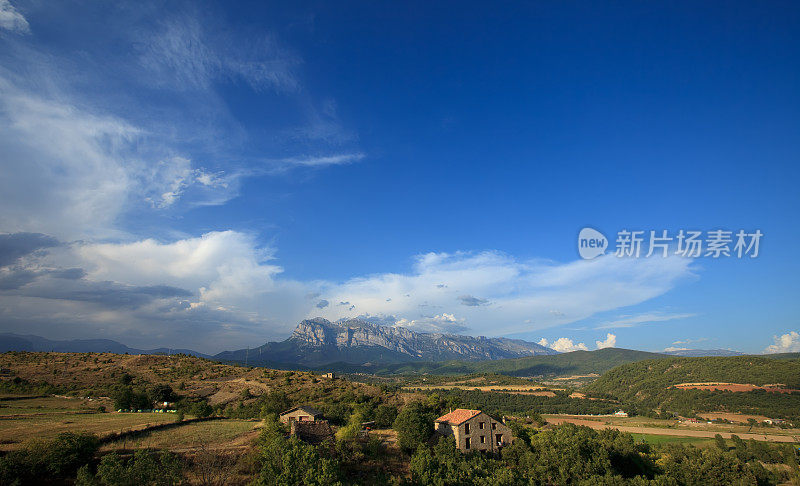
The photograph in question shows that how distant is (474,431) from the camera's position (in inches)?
2355

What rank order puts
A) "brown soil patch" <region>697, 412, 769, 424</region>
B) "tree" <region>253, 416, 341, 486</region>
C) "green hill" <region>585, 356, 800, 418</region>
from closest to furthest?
"tree" <region>253, 416, 341, 486</region>
"brown soil patch" <region>697, 412, 769, 424</region>
"green hill" <region>585, 356, 800, 418</region>

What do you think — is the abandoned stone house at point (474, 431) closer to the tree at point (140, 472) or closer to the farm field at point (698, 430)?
the tree at point (140, 472)

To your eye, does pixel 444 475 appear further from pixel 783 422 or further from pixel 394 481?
pixel 783 422

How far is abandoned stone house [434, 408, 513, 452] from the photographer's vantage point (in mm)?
58750

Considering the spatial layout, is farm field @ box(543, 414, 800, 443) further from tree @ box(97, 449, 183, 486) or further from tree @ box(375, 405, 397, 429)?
tree @ box(97, 449, 183, 486)

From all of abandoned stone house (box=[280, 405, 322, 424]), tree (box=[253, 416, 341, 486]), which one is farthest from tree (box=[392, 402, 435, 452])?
tree (box=[253, 416, 341, 486])

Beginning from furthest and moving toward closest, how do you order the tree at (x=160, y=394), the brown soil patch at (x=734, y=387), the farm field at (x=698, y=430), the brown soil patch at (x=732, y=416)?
the brown soil patch at (x=734, y=387) → the brown soil patch at (x=732, y=416) → the farm field at (x=698, y=430) → the tree at (x=160, y=394)

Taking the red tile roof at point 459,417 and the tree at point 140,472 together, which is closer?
the tree at point 140,472

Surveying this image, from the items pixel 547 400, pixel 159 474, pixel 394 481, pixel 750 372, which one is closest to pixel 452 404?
pixel 394 481

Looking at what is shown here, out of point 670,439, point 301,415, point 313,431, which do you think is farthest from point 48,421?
point 670,439

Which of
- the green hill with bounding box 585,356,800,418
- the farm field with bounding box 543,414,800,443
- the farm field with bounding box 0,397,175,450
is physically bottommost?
the farm field with bounding box 543,414,800,443

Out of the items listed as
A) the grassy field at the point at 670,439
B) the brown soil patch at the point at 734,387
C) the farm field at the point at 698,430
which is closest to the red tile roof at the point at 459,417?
the grassy field at the point at 670,439

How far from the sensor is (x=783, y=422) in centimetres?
12306

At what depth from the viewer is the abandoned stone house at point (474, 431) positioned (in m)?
58.8
